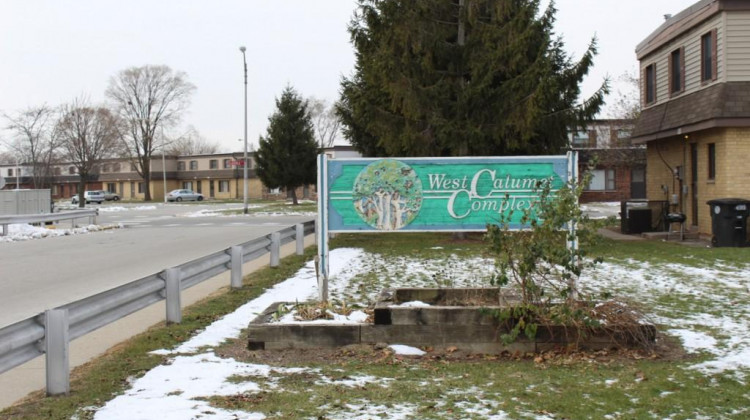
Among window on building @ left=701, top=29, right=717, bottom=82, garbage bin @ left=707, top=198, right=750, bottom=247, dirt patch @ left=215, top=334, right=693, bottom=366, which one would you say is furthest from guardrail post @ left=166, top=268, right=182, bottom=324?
window on building @ left=701, top=29, right=717, bottom=82

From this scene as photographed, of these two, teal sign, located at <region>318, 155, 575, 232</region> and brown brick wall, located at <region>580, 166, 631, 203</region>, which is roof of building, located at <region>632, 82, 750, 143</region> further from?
brown brick wall, located at <region>580, 166, 631, 203</region>

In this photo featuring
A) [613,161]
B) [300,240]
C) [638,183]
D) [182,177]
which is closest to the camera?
[300,240]

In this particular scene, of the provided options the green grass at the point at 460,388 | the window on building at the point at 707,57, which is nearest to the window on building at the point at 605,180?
the window on building at the point at 707,57

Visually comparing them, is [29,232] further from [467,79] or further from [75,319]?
[75,319]

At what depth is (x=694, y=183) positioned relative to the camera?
20.2 metres

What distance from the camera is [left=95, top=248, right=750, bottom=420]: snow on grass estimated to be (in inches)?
204

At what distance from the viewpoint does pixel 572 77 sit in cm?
2009

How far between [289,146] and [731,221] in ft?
135

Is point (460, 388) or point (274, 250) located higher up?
point (274, 250)

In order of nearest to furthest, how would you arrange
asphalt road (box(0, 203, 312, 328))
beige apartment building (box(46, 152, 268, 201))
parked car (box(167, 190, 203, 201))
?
asphalt road (box(0, 203, 312, 328)), parked car (box(167, 190, 203, 201)), beige apartment building (box(46, 152, 268, 201))

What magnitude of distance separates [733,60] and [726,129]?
174 cm

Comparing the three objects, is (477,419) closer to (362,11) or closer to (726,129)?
(726,129)

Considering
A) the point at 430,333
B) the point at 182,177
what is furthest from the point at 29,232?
the point at 182,177

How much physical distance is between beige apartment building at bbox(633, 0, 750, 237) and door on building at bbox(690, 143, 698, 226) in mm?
27
